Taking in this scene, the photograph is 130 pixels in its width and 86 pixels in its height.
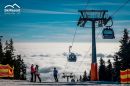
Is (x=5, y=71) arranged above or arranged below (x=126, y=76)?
above

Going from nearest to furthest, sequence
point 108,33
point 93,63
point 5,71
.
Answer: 1. point 108,33
2. point 93,63
3. point 5,71

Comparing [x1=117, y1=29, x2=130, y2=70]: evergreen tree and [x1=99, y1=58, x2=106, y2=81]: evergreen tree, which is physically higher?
[x1=117, y1=29, x2=130, y2=70]: evergreen tree

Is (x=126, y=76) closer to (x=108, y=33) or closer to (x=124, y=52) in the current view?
(x=108, y=33)

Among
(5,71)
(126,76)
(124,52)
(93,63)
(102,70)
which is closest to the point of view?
(126,76)

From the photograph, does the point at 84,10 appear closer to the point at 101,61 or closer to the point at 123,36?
the point at 123,36

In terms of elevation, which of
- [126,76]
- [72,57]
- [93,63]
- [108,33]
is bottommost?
[126,76]

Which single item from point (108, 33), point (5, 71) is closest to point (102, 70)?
point (5, 71)

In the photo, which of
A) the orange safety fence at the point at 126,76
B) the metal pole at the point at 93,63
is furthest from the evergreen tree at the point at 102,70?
the orange safety fence at the point at 126,76

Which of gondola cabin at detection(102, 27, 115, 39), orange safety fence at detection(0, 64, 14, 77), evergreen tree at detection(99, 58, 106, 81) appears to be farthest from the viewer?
evergreen tree at detection(99, 58, 106, 81)

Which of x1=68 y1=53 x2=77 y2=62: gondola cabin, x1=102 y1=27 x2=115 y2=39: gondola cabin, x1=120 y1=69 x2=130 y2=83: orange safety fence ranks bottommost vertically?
x1=120 y1=69 x2=130 y2=83: orange safety fence

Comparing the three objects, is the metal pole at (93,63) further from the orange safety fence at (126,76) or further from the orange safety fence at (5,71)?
the orange safety fence at (5,71)

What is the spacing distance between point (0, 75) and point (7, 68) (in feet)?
4.24

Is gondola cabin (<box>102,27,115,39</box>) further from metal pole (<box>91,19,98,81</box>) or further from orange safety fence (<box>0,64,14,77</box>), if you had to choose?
orange safety fence (<box>0,64,14,77</box>)

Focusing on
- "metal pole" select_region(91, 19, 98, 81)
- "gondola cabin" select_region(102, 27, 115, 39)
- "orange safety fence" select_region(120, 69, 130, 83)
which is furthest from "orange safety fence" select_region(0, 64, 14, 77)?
"orange safety fence" select_region(120, 69, 130, 83)
